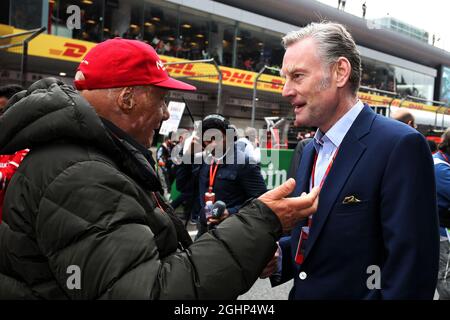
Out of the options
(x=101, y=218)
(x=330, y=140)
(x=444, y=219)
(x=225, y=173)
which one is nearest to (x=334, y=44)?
(x=330, y=140)

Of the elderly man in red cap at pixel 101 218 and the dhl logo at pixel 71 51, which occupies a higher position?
the dhl logo at pixel 71 51

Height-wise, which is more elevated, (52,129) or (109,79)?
(109,79)

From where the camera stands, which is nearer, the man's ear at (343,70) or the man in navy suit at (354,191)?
the man in navy suit at (354,191)

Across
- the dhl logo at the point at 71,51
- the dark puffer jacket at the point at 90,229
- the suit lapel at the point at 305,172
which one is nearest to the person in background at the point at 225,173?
the suit lapel at the point at 305,172

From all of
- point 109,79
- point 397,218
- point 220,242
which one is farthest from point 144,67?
point 397,218

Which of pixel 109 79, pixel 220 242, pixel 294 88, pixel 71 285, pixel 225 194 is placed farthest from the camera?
pixel 225 194

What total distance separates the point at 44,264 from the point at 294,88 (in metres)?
1.24

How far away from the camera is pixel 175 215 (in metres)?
1.82

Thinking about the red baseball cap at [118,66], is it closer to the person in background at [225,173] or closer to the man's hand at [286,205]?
the man's hand at [286,205]

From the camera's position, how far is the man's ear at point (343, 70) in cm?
191

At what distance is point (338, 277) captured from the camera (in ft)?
5.89

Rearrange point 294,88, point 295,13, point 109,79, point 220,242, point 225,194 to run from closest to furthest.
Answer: point 220,242 < point 109,79 < point 294,88 < point 225,194 < point 295,13

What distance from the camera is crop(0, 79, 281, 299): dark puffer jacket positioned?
1248mm
